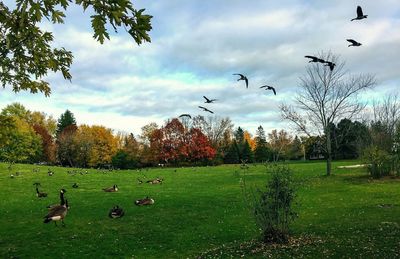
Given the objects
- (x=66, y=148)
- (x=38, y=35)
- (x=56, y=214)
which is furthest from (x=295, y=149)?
(x=38, y=35)

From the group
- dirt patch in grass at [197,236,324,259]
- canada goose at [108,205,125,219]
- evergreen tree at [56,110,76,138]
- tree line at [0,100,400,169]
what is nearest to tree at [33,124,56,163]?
tree line at [0,100,400,169]

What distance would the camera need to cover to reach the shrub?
14.4 metres

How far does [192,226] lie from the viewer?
1973 centimetres

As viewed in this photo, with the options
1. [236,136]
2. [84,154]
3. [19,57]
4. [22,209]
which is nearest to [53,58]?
[19,57]

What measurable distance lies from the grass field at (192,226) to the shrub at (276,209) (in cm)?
77

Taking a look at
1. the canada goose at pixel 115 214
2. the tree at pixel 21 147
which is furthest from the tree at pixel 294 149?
the canada goose at pixel 115 214

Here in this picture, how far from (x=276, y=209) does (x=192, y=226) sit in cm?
654

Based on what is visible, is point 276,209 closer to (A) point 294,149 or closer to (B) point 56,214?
(B) point 56,214

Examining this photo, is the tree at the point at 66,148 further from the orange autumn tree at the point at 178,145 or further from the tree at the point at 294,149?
the tree at the point at 294,149

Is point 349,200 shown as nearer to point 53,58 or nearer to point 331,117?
point 331,117

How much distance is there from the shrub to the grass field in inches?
30.4

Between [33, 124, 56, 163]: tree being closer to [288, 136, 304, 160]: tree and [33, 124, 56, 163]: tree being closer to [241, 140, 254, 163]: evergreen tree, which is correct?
[241, 140, 254, 163]: evergreen tree

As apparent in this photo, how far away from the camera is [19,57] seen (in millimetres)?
9883

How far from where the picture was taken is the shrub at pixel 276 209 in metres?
14.4
